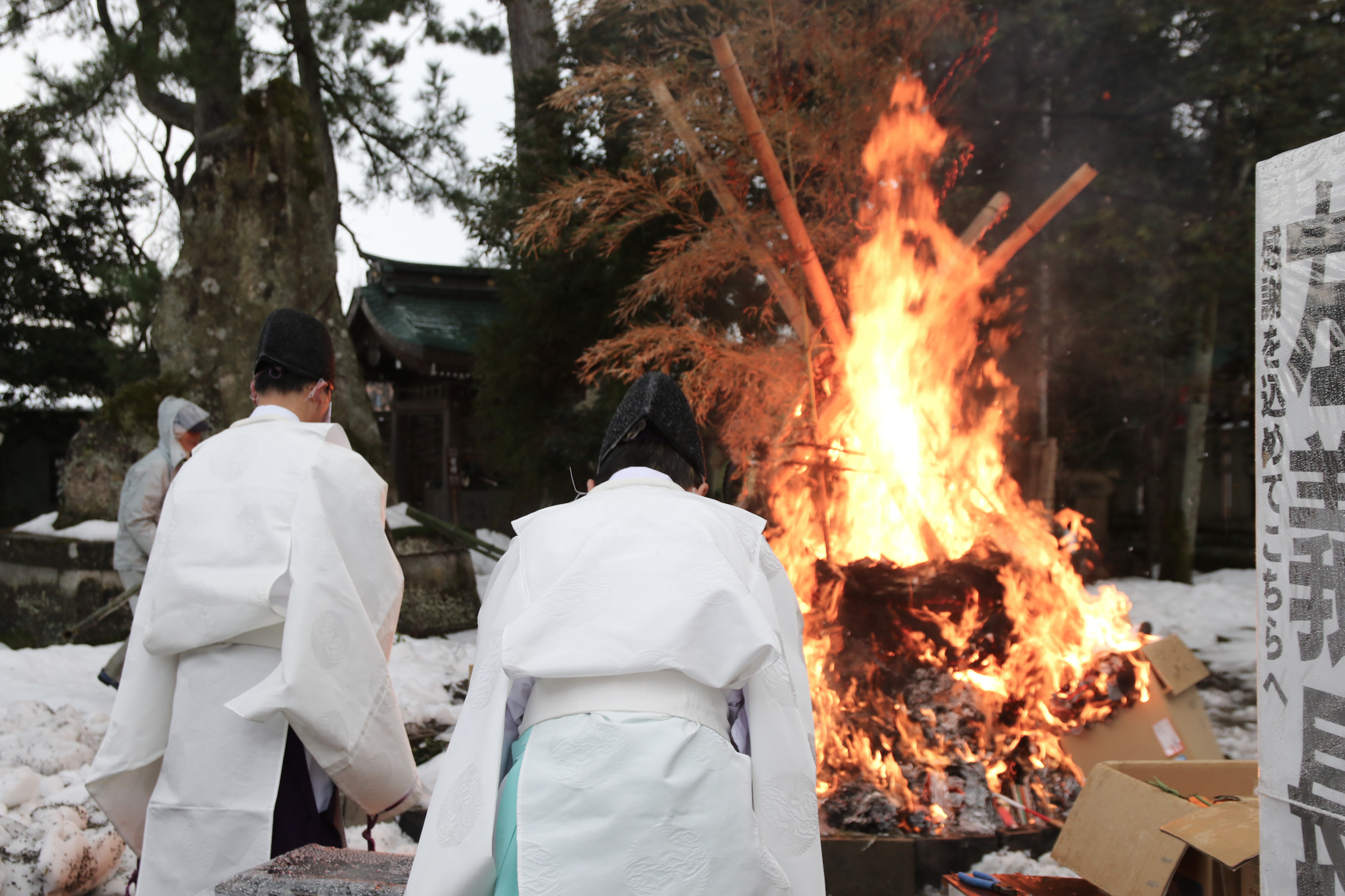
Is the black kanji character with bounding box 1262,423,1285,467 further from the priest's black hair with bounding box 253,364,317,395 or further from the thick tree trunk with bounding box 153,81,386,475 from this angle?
the thick tree trunk with bounding box 153,81,386,475

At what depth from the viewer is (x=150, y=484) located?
5.78m

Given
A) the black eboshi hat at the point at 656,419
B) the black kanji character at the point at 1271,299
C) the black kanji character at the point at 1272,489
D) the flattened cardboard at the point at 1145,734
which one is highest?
the black kanji character at the point at 1271,299

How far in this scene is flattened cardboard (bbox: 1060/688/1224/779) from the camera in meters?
4.81

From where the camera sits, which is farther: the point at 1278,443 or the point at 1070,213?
the point at 1070,213

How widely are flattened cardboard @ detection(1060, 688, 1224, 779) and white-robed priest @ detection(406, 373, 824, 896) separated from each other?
361 centimetres

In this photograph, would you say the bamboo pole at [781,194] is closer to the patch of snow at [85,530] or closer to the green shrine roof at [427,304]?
the patch of snow at [85,530]

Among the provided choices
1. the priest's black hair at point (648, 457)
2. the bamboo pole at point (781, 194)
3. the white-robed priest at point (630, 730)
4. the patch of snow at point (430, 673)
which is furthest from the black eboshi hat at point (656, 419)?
the patch of snow at point (430, 673)

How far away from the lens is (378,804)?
2643 mm

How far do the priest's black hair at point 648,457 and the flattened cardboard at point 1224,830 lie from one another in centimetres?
185

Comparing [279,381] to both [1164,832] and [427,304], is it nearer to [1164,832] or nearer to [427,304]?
[1164,832]

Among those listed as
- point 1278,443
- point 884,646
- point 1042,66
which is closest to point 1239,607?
point 1042,66

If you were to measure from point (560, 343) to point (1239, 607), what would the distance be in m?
8.27

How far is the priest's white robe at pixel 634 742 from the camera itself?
1.80 meters

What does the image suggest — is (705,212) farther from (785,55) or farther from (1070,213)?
(1070,213)
